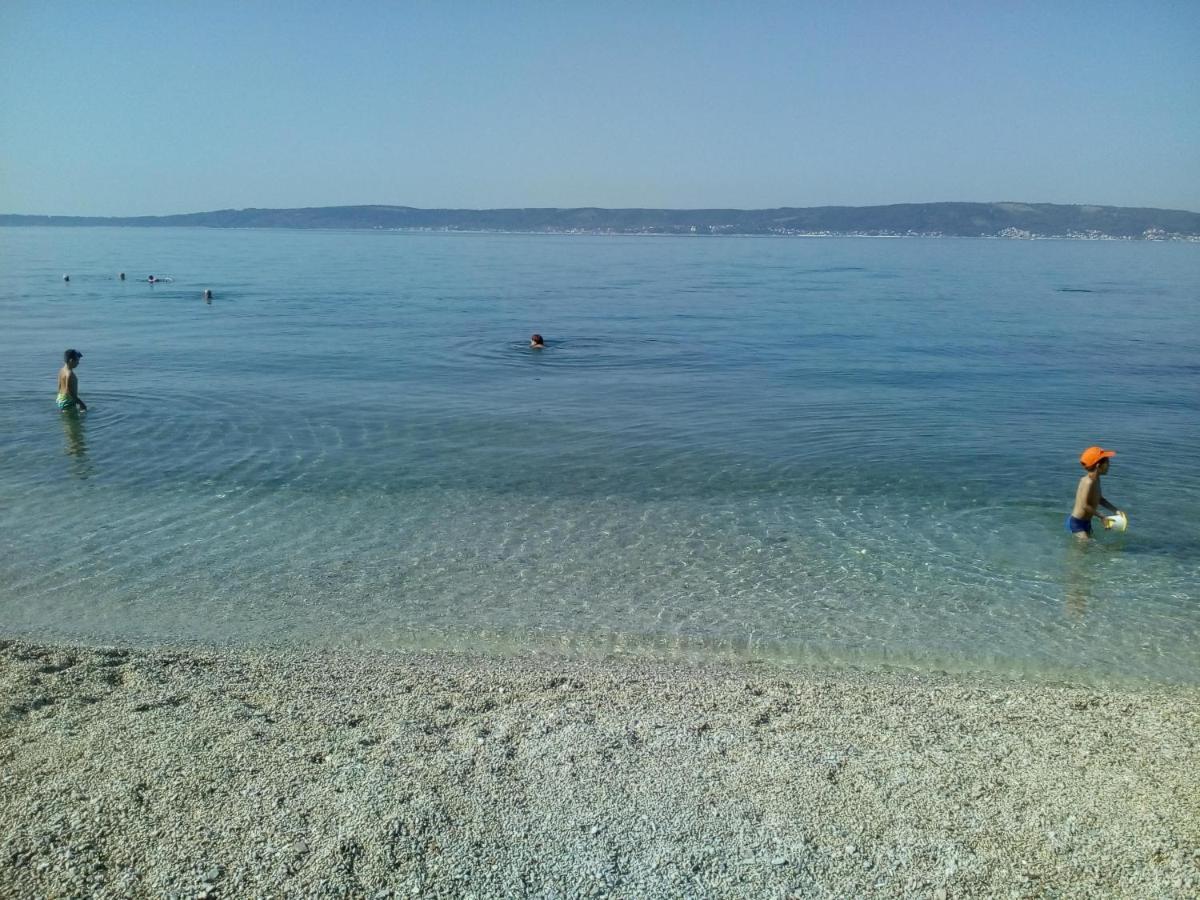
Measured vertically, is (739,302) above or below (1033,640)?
above

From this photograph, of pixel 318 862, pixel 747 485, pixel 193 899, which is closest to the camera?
pixel 193 899

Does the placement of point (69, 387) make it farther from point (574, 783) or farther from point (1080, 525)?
point (1080, 525)

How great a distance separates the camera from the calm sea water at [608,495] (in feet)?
32.6

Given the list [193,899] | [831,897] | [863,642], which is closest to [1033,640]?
[863,642]

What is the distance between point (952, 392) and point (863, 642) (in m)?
16.7

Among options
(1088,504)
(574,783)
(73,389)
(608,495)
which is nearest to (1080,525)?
(1088,504)

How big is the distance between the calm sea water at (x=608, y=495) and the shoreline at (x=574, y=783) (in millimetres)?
1273

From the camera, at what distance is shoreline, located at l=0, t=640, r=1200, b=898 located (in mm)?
5520

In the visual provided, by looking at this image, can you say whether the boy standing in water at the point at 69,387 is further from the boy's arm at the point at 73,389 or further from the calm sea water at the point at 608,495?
the calm sea water at the point at 608,495

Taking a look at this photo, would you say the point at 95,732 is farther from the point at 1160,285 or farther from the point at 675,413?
the point at 1160,285

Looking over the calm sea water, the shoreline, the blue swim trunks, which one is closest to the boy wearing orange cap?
the blue swim trunks

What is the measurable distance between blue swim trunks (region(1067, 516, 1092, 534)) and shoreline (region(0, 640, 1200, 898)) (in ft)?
14.5

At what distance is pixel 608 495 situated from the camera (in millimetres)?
14586

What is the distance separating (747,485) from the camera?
15.3 m
